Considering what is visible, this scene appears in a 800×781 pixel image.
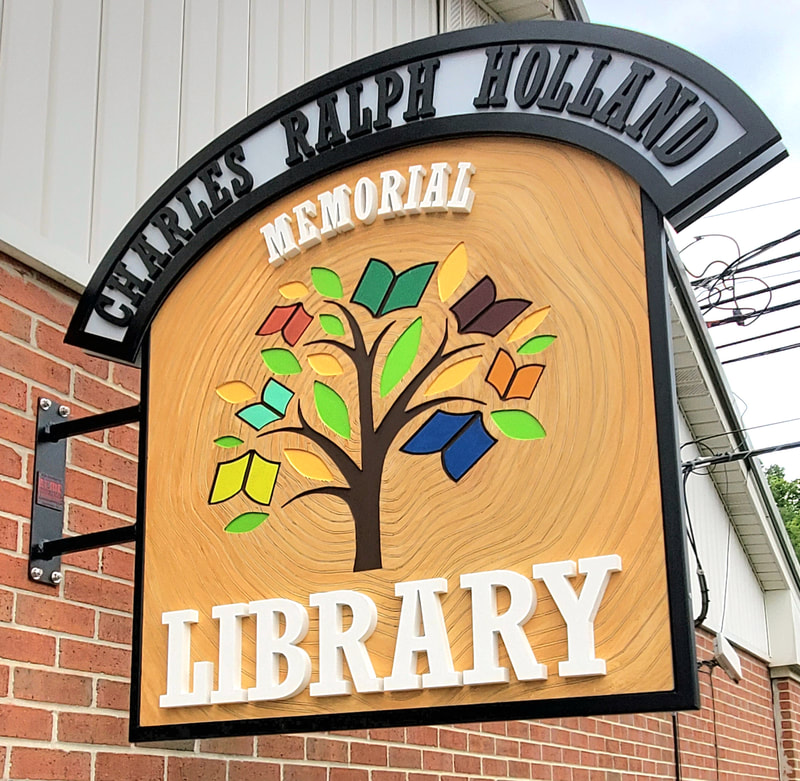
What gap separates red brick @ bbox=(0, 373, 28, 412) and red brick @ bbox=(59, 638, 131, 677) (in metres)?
0.65

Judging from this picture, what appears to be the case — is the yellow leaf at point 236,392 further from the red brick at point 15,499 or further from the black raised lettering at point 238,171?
the red brick at point 15,499

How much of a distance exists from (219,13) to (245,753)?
2.59 m

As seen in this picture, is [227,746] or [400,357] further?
[227,746]

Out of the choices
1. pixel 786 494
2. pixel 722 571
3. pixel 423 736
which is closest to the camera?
pixel 423 736

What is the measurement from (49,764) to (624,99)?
2.15 m

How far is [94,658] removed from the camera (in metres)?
3.24

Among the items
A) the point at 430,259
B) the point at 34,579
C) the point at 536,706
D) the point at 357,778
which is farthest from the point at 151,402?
the point at 357,778

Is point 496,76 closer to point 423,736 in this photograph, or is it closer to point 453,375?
point 453,375

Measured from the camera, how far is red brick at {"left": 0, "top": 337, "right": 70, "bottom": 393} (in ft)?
10.5

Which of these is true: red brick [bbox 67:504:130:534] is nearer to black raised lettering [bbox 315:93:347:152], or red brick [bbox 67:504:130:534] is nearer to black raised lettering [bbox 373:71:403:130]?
black raised lettering [bbox 315:93:347:152]

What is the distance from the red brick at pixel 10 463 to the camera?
123 inches

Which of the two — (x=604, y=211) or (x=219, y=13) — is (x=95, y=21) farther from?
(x=604, y=211)

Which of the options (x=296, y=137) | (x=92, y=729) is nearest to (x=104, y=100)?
(x=296, y=137)

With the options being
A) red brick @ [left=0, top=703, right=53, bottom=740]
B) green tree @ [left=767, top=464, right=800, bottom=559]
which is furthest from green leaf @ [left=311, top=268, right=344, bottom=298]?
green tree @ [left=767, top=464, right=800, bottom=559]
